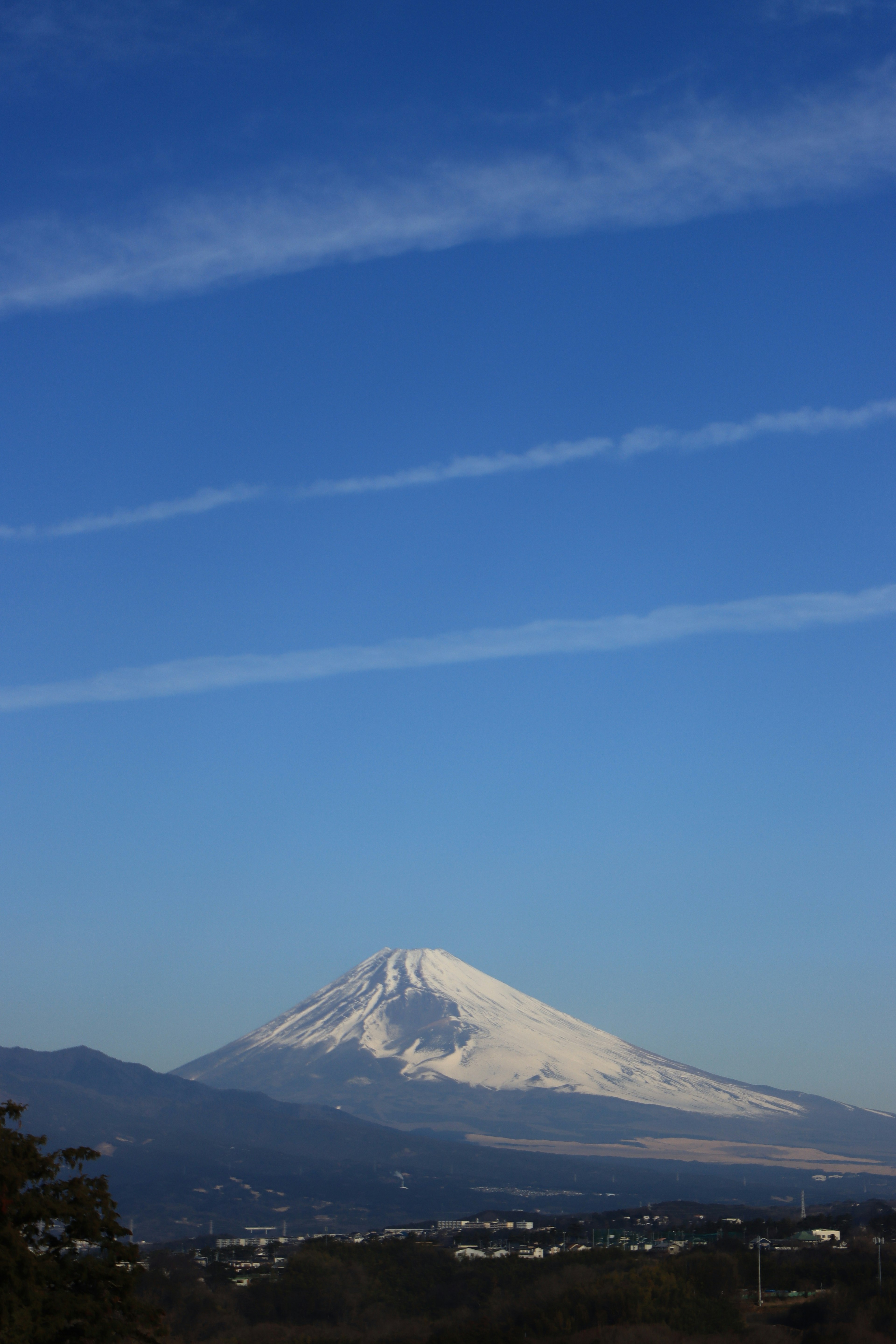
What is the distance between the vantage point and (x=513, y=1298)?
46875 millimetres

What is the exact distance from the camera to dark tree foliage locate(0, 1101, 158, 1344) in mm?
20312

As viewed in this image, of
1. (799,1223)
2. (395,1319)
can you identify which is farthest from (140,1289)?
(799,1223)

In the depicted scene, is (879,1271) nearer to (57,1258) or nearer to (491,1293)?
(491,1293)

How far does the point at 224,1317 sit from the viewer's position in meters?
50.3

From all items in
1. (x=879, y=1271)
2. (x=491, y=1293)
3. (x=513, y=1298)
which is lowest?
(x=491, y=1293)

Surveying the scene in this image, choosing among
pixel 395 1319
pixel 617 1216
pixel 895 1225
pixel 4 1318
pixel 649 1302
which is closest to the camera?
pixel 4 1318

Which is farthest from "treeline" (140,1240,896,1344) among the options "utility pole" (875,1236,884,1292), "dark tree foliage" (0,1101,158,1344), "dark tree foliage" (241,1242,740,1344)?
"dark tree foliage" (0,1101,158,1344)

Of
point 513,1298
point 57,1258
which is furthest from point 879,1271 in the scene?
point 57,1258

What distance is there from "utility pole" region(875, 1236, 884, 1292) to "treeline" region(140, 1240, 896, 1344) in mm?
252

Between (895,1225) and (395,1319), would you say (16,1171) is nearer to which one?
(395,1319)

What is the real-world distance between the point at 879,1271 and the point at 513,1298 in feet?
46.6

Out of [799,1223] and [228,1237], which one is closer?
[799,1223]

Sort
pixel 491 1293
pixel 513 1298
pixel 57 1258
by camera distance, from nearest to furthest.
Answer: pixel 57 1258 < pixel 513 1298 < pixel 491 1293

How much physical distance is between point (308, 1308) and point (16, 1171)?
3640 cm
